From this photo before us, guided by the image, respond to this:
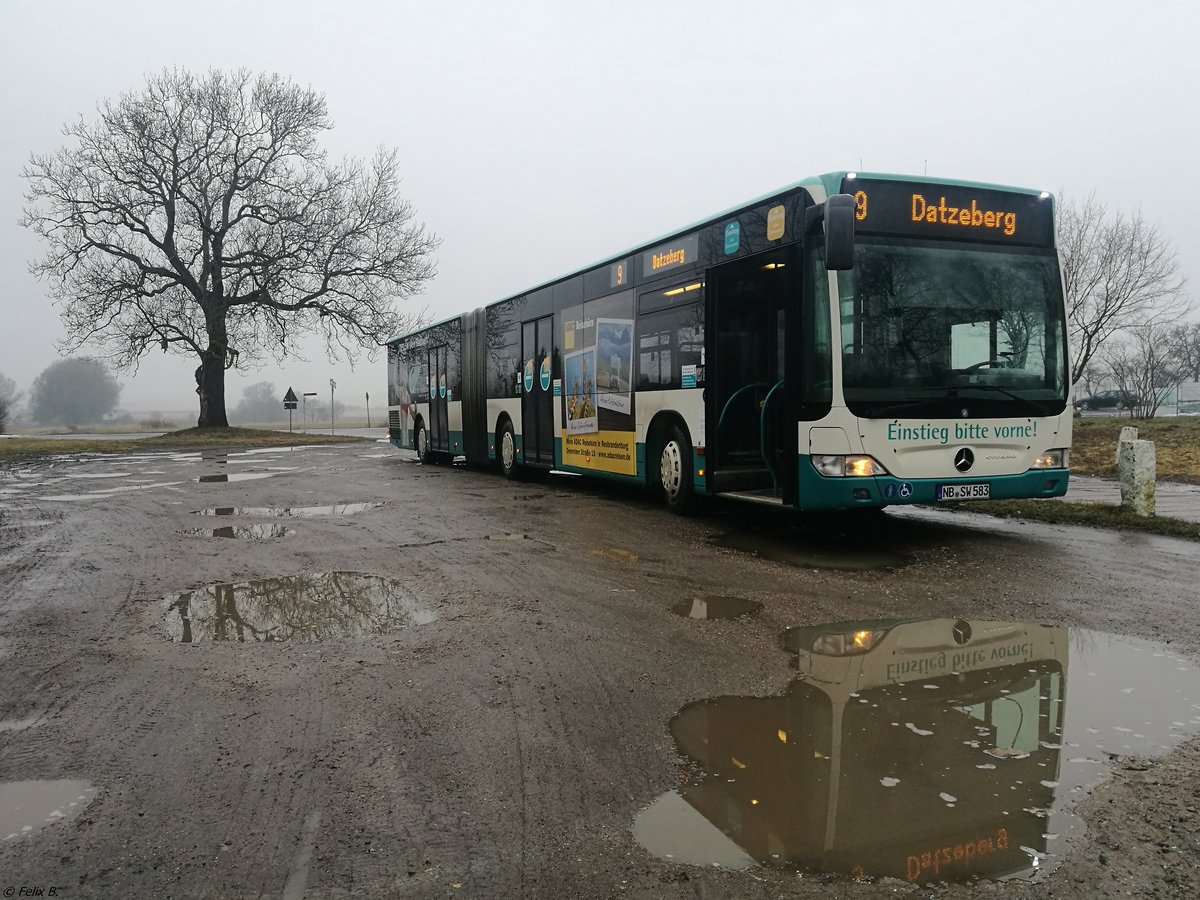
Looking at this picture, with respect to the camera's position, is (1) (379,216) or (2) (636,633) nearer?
(2) (636,633)

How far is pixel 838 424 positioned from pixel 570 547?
2711 mm

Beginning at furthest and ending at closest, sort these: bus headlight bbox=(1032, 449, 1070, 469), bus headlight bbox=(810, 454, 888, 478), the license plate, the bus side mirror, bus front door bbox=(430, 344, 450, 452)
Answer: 1. bus front door bbox=(430, 344, 450, 452)
2. bus headlight bbox=(1032, 449, 1070, 469)
3. the license plate
4. bus headlight bbox=(810, 454, 888, 478)
5. the bus side mirror

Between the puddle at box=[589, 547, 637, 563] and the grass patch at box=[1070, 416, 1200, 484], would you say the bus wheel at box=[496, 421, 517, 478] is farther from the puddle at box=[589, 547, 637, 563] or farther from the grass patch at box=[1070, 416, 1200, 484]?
the grass patch at box=[1070, 416, 1200, 484]

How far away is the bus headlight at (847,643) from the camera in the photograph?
15.6ft

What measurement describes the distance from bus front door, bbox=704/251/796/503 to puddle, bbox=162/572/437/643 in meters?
4.26

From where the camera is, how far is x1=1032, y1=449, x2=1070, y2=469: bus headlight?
7.94 m

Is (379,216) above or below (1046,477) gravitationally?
above

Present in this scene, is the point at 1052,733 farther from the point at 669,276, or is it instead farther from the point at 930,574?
the point at 669,276

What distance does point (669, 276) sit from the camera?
34.0ft

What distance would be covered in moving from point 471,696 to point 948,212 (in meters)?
6.32

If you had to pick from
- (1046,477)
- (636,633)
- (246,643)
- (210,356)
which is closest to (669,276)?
(1046,477)

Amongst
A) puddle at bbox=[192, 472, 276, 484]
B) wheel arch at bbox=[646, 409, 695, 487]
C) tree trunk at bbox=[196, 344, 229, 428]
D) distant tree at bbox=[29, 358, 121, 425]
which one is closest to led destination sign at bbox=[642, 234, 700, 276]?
wheel arch at bbox=[646, 409, 695, 487]

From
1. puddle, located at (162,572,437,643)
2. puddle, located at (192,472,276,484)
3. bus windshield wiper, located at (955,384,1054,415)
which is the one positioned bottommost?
puddle, located at (162,572,437,643)

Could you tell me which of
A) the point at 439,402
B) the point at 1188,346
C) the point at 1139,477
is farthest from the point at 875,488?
the point at 1188,346
